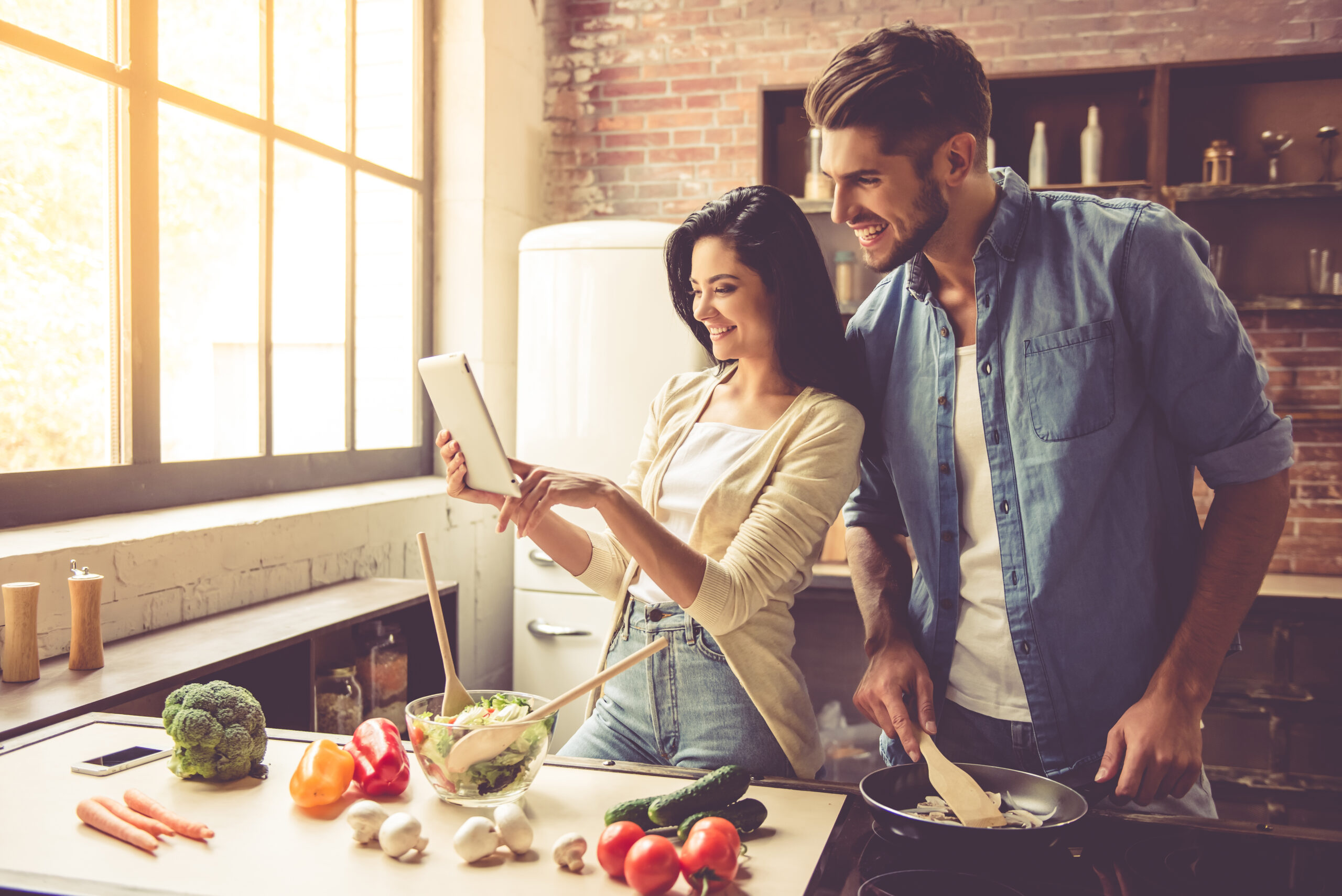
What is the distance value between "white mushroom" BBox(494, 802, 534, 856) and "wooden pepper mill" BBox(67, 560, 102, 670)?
109cm

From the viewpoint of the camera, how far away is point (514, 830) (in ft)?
3.27

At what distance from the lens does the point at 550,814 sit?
1.11 m

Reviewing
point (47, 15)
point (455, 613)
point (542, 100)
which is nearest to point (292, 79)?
point (47, 15)

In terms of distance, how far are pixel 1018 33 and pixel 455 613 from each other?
2.78m

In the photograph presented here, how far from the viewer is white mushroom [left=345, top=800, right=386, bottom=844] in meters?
1.02

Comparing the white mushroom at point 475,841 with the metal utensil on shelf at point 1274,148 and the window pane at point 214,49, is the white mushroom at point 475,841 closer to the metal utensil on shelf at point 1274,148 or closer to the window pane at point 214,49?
the window pane at point 214,49

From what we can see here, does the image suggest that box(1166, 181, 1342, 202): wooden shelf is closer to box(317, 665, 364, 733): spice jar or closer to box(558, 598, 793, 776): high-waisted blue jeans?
box(558, 598, 793, 776): high-waisted blue jeans

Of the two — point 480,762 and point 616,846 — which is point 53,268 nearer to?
point 480,762

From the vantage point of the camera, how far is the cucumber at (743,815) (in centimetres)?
104

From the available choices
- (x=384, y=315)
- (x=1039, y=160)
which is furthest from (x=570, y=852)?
(x=1039, y=160)

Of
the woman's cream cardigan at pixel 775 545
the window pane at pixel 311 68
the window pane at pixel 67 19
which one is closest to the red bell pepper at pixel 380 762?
the woman's cream cardigan at pixel 775 545

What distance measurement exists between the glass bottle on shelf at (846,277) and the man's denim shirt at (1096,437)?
2.04 meters

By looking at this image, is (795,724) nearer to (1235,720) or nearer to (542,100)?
(1235,720)

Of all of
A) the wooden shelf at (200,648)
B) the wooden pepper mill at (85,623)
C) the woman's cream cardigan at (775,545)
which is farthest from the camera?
the wooden pepper mill at (85,623)
